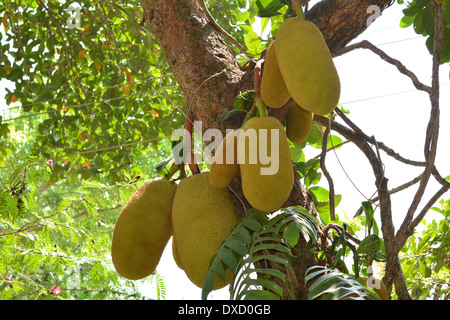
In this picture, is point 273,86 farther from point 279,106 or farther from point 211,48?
point 211,48

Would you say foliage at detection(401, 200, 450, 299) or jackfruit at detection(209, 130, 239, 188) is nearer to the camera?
jackfruit at detection(209, 130, 239, 188)

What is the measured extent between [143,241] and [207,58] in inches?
11.0

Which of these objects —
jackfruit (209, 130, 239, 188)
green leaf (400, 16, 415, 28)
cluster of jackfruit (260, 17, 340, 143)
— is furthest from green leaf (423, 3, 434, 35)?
jackfruit (209, 130, 239, 188)

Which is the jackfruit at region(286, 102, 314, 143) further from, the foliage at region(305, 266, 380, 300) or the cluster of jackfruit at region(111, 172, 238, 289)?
the foliage at region(305, 266, 380, 300)

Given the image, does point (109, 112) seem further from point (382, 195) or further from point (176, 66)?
point (382, 195)

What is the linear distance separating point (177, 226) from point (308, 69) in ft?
0.87

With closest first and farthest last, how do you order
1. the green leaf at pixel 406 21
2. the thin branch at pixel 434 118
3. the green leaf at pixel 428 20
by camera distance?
the thin branch at pixel 434 118, the green leaf at pixel 428 20, the green leaf at pixel 406 21

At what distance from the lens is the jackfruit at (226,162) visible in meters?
0.57

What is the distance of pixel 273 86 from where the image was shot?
1.95ft

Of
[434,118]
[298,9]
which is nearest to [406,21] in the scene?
[434,118]

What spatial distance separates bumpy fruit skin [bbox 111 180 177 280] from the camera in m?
0.64

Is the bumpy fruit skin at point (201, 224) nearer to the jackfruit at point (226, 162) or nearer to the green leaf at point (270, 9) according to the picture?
the jackfruit at point (226, 162)

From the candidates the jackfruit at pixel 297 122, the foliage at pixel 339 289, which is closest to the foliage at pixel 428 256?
the jackfruit at pixel 297 122

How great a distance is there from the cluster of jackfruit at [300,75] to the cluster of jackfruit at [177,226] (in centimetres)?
14
